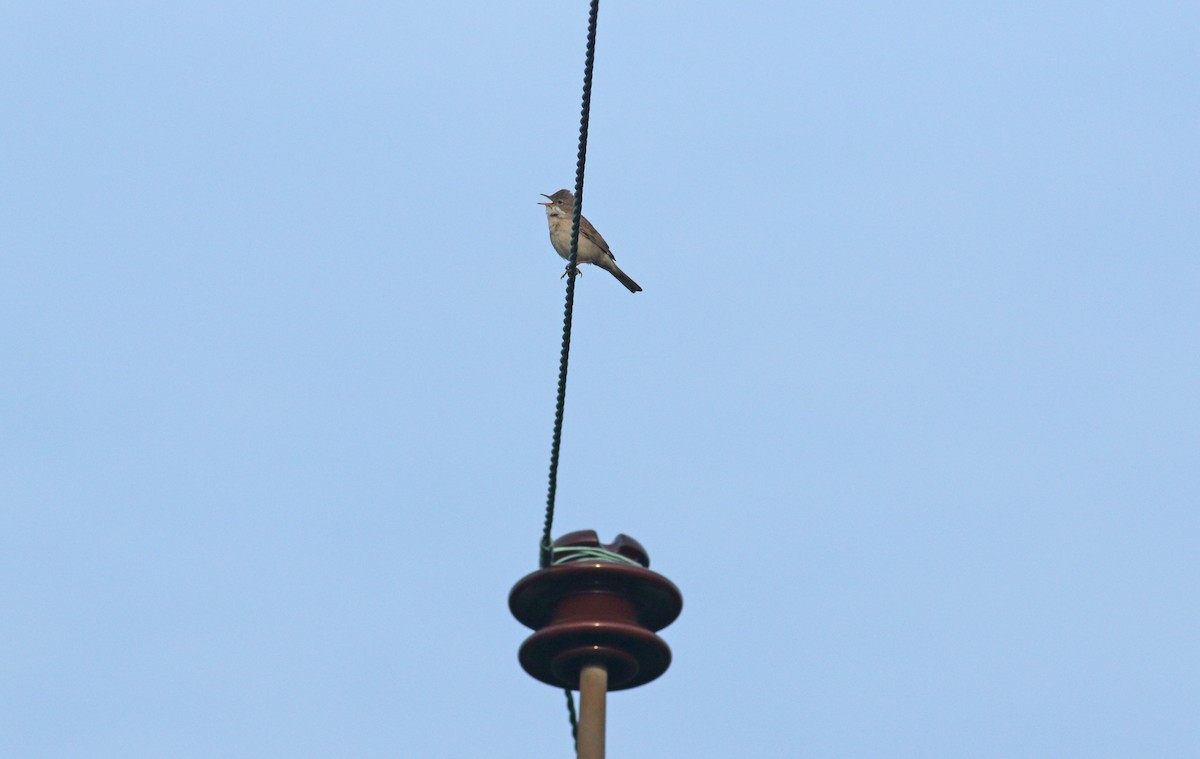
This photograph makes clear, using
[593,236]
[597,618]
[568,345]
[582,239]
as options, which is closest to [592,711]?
[597,618]

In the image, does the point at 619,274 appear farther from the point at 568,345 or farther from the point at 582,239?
the point at 568,345

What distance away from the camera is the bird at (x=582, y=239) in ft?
42.6

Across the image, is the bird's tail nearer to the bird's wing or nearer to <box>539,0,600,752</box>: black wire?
the bird's wing

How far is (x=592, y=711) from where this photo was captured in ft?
13.9

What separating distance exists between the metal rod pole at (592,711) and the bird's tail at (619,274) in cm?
937

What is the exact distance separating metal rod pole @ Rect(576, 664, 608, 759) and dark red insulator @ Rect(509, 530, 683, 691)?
33 millimetres

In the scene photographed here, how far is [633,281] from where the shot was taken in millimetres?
13703

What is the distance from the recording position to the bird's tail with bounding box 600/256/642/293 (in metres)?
13.7

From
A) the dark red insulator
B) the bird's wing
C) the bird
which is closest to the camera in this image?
the dark red insulator

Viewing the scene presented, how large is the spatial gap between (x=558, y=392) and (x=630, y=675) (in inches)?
34.8

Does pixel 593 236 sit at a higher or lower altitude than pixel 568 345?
higher

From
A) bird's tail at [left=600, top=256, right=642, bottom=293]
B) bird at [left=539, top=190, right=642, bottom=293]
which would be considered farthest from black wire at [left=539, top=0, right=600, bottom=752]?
bird's tail at [left=600, top=256, right=642, bottom=293]

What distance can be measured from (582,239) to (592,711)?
9.16 metres

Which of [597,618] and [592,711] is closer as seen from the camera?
[592,711]
